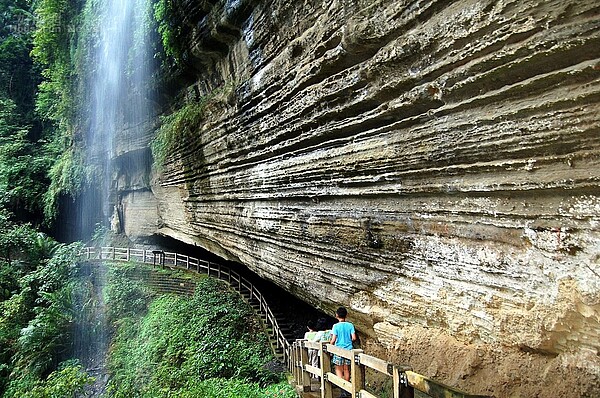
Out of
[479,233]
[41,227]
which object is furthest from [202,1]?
[41,227]

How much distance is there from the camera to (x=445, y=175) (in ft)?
12.9

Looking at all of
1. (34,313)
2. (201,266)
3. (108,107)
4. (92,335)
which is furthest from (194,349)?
(108,107)

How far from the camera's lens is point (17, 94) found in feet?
89.6

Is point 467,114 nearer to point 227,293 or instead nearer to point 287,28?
point 287,28

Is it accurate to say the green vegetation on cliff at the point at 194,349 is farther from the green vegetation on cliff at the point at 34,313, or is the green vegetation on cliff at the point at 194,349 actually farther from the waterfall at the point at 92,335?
the green vegetation on cliff at the point at 34,313

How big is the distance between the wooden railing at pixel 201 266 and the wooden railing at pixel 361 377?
2.92 metres

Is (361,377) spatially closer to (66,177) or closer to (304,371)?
(304,371)

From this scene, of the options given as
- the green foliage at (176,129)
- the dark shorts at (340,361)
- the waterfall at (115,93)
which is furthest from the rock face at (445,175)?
the waterfall at (115,93)

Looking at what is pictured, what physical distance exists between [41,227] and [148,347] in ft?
50.5

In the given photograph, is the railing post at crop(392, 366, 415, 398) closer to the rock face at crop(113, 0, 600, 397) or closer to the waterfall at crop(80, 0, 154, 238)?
the rock face at crop(113, 0, 600, 397)

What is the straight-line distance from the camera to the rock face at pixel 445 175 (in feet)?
9.55

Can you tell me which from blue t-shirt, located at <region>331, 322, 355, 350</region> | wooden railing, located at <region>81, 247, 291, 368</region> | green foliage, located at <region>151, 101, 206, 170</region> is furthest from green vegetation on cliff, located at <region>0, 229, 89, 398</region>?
blue t-shirt, located at <region>331, 322, 355, 350</region>

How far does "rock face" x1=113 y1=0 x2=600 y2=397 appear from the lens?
2.91m

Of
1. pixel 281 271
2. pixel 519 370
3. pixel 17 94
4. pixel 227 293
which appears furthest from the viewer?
pixel 17 94
